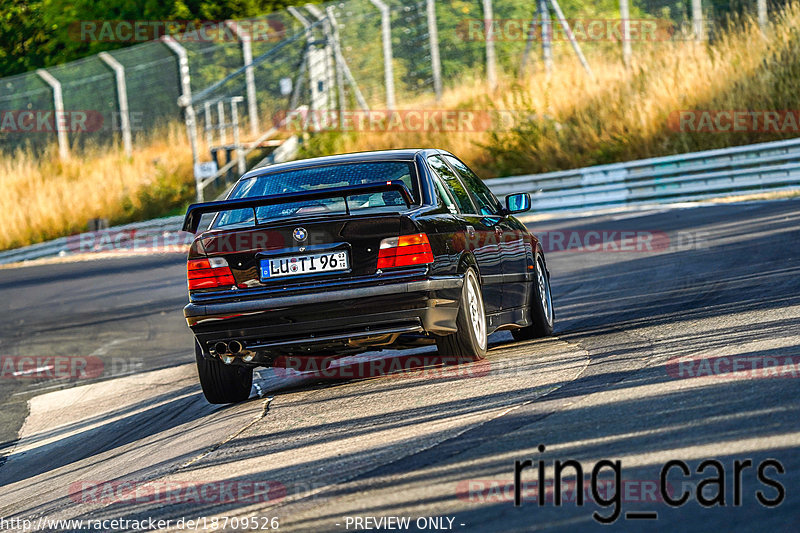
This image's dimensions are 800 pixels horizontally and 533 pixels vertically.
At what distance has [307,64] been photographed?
3173cm

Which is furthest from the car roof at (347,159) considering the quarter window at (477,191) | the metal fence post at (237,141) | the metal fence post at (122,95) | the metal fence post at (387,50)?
the metal fence post at (122,95)

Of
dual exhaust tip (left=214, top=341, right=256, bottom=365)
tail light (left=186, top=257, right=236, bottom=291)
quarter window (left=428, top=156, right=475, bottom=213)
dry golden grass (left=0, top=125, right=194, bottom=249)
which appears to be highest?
quarter window (left=428, top=156, right=475, bottom=213)

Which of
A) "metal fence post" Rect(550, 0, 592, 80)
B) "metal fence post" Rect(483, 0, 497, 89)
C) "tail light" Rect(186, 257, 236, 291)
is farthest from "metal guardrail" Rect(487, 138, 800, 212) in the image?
Answer: "tail light" Rect(186, 257, 236, 291)

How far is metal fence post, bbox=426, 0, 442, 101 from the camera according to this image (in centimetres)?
3089

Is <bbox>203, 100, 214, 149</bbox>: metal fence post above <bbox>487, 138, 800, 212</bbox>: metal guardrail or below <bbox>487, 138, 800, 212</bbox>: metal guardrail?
above

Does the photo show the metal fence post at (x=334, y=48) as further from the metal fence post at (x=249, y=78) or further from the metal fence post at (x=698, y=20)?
the metal fence post at (x=698, y=20)

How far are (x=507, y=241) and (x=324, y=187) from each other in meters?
1.70

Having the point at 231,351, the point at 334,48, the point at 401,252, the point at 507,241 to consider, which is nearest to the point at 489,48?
the point at 334,48

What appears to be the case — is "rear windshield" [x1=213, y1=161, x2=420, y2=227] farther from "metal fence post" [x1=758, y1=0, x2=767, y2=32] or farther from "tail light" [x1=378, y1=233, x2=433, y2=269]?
"metal fence post" [x1=758, y1=0, x2=767, y2=32]

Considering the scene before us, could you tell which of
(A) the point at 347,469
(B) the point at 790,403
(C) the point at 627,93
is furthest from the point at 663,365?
(C) the point at 627,93

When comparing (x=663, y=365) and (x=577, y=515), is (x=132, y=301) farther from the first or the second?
(x=577, y=515)

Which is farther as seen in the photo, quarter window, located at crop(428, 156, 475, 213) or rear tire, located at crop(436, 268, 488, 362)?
quarter window, located at crop(428, 156, 475, 213)

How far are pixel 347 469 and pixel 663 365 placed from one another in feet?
7.52

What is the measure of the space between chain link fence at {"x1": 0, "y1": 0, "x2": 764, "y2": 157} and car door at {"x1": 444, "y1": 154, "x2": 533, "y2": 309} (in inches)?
791
